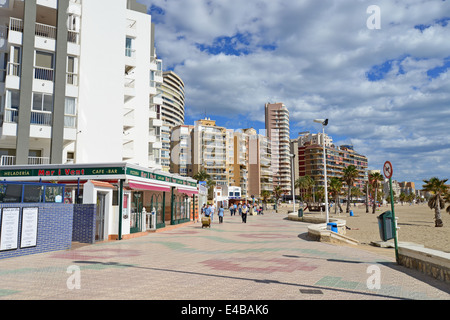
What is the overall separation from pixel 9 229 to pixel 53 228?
2002 mm

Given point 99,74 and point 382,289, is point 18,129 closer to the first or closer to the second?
point 99,74

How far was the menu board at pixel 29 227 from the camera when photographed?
11633mm

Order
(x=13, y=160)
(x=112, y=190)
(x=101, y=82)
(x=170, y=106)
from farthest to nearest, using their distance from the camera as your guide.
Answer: (x=170, y=106), (x=101, y=82), (x=13, y=160), (x=112, y=190)

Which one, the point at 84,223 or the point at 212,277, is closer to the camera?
the point at 212,277

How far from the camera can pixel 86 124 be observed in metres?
29.0

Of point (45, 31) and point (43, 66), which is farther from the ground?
point (45, 31)

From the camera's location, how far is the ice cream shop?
508 inches

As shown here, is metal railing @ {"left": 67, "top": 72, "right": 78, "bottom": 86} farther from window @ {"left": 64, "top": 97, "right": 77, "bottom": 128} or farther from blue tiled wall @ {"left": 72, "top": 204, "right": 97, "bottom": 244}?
blue tiled wall @ {"left": 72, "top": 204, "right": 97, "bottom": 244}

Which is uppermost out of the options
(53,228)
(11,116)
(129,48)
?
(129,48)

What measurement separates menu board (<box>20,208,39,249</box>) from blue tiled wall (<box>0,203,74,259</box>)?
135 millimetres

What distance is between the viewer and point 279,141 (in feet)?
523

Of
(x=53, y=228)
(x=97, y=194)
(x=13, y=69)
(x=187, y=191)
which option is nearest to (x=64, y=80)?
(x=13, y=69)

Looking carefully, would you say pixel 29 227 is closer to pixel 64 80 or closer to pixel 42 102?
pixel 42 102
